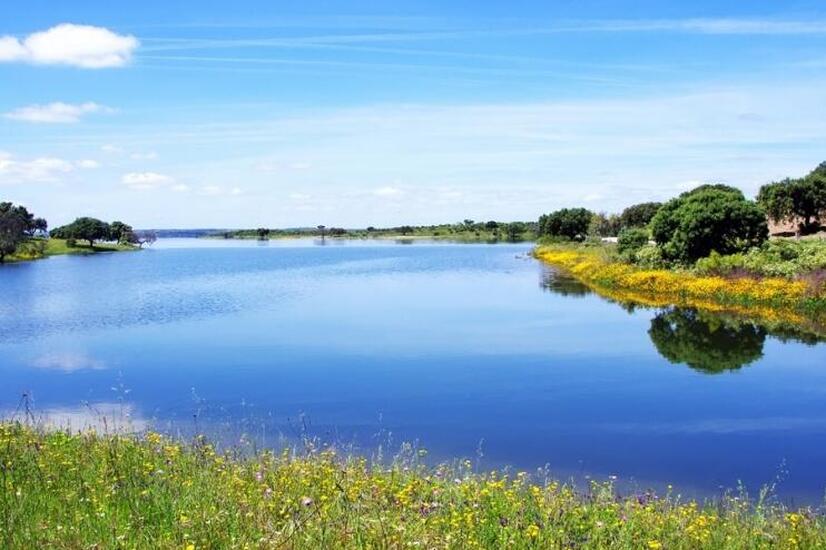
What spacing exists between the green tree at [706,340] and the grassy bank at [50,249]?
114883mm

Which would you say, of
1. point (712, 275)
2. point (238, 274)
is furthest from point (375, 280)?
point (712, 275)

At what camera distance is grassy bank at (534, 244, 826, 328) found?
39.6 m

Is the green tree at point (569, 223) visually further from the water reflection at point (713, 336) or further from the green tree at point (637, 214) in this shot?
the water reflection at point (713, 336)

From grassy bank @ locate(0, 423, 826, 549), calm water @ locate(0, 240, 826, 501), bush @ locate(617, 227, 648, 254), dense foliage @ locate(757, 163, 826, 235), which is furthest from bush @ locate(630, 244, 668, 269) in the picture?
grassy bank @ locate(0, 423, 826, 549)

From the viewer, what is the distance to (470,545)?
7.18m

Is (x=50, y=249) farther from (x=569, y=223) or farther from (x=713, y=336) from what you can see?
(x=713, y=336)

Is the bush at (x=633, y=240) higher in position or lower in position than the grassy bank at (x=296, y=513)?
higher

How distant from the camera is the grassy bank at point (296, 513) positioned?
6.67 meters

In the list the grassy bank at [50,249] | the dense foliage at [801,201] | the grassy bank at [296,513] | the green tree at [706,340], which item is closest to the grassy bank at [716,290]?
the green tree at [706,340]

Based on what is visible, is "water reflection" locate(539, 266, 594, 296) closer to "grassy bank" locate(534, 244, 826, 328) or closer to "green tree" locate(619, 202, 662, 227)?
"grassy bank" locate(534, 244, 826, 328)

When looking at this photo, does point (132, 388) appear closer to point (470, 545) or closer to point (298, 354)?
→ point (298, 354)

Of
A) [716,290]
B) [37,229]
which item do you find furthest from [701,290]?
[37,229]

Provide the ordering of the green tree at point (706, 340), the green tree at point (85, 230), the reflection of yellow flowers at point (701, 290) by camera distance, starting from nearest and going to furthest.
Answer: the green tree at point (706, 340)
the reflection of yellow flowers at point (701, 290)
the green tree at point (85, 230)

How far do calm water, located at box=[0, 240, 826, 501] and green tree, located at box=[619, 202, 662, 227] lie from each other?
97807 millimetres
